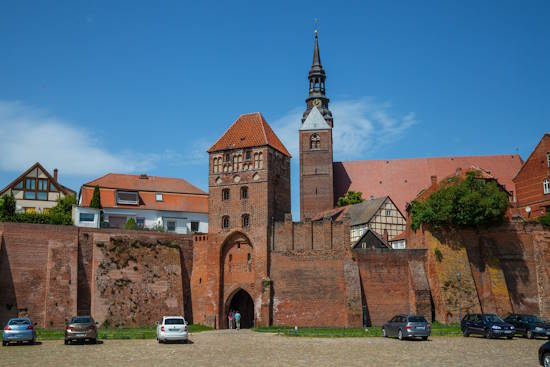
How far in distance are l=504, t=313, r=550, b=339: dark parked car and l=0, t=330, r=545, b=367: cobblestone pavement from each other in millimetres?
968

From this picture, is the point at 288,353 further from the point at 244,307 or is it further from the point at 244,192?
the point at 244,307

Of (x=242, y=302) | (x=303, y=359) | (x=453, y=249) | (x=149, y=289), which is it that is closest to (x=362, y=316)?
(x=453, y=249)

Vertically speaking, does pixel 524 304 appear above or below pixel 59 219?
below

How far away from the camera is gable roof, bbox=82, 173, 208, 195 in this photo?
5925 centimetres

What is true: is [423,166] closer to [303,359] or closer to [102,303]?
[102,303]

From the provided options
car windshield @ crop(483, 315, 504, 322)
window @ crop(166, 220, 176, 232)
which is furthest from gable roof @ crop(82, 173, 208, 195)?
car windshield @ crop(483, 315, 504, 322)

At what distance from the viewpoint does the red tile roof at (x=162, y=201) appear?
57.3m

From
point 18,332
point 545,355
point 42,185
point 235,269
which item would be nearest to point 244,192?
point 235,269

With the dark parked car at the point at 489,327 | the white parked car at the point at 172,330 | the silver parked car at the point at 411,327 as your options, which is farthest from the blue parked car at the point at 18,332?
the dark parked car at the point at 489,327

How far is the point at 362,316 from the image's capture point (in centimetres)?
4278

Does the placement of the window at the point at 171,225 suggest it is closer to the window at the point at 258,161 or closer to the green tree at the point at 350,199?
the window at the point at 258,161

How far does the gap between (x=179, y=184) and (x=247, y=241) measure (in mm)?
18130

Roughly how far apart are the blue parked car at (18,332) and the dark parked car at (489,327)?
21429 mm

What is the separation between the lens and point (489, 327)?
3109 centimetres
